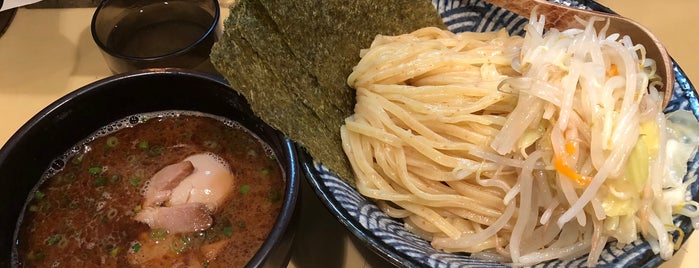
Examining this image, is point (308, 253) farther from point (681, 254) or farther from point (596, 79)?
point (681, 254)

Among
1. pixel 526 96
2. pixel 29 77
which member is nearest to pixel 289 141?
pixel 526 96

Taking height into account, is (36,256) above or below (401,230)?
below

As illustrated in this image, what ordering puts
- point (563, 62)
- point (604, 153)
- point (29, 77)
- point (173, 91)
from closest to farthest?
point (604, 153) → point (563, 62) → point (173, 91) → point (29, 77)

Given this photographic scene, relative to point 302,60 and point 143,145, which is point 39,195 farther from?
point 302,60

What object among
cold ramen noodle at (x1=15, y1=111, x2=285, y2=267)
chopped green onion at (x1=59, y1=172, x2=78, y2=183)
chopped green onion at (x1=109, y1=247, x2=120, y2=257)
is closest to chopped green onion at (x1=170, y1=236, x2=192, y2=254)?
cold ramen noodle at (x1=15, y1=111, x2=285, y2=267)

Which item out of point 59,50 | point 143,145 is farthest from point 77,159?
point 59,50

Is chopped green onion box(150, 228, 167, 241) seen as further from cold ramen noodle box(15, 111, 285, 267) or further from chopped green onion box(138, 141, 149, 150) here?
chopped green onion box(138, 141, 149, 150)
